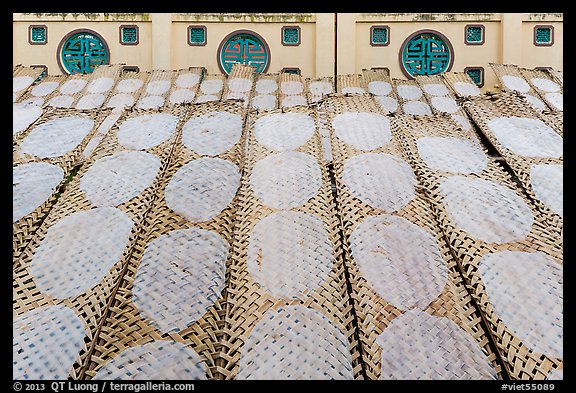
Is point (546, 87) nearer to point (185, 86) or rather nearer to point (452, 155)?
point (452, 155)

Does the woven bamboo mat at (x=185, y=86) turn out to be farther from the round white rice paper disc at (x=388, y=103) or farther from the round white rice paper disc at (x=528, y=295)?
the round white rice paper disc at (x=528, y=295)

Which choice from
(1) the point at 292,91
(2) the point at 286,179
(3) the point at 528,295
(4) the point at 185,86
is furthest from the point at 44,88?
(3) the point at 528,295

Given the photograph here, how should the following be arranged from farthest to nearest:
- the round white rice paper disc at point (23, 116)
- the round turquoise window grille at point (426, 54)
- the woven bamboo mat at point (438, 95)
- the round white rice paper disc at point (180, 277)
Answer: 1. the round turquoise window grille at point (426, 54)
2. the woven bamboo mat at point (438, 95)
3. the round white rice paper disc at point (23, 116)
4. the round white rice paper disc at point (180, 277)

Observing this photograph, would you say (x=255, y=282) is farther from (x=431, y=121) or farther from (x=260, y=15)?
(x=260, y=15)

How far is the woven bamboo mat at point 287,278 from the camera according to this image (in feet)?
4.54

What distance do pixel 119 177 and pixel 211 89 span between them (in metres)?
2.67

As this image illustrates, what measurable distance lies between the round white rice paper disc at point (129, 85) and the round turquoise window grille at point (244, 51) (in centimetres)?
280

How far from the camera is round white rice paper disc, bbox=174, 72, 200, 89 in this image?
15.6 feet

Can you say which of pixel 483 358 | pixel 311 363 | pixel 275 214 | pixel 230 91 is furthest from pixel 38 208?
pixel 230 91

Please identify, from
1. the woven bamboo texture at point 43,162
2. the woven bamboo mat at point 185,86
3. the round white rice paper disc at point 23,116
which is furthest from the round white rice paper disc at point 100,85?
the woven bamboo texture at point 43,162

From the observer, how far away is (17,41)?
764 centimetres

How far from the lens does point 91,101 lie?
14.8ft

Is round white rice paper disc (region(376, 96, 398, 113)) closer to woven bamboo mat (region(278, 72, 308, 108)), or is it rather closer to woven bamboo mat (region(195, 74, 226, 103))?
woven bamboo mat (region(278, 72, 308, 108))

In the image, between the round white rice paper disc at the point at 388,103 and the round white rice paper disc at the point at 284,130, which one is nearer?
the round white rice paper disc at the point at 284,130
